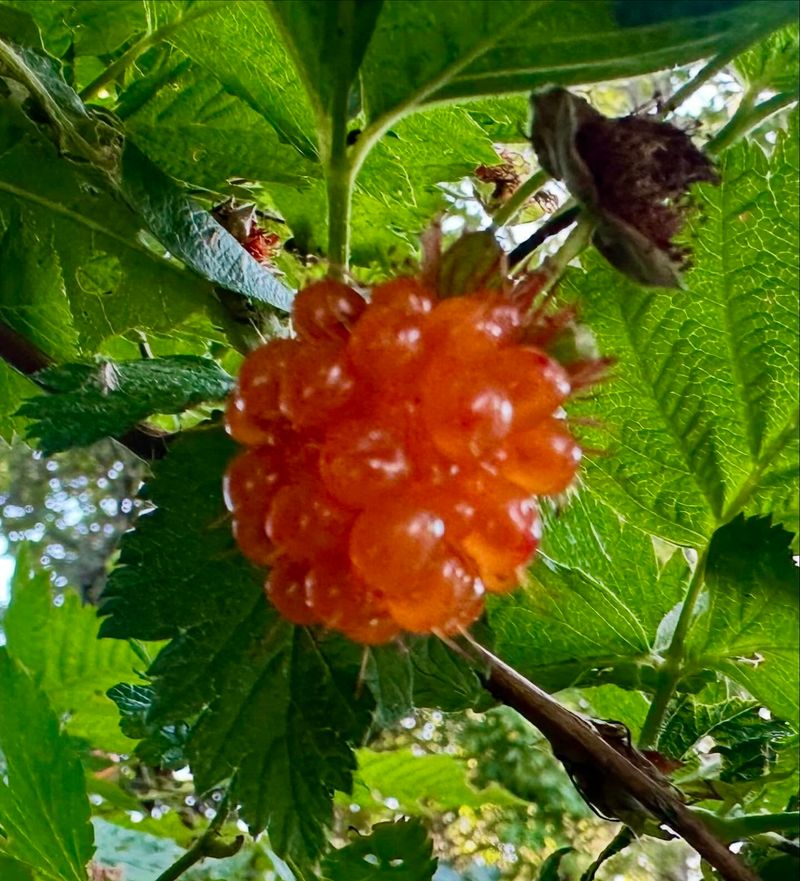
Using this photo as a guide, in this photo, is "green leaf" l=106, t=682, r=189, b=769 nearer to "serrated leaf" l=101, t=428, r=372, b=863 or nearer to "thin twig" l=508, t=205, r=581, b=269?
"serrated leaf" l=101, t=428, r=372, b=863

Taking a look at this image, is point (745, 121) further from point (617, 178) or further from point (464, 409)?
point (464, 409)

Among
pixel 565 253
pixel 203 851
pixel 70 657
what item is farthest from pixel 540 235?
pixel 70 657

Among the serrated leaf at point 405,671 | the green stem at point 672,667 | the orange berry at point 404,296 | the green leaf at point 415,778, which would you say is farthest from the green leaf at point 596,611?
the green leaf at point 415,778

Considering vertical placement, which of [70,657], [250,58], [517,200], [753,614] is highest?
[250,58]

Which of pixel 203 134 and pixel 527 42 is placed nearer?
pixel 527 42

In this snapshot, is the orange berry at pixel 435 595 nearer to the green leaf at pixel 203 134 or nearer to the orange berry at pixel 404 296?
the orange berry at pixel 404 296

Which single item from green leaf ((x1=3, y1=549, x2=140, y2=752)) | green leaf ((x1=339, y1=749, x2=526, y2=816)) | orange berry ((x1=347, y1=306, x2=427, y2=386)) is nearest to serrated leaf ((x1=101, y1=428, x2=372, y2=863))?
orange berry ((x1=347, y1=306, x2=427, y2=386))
